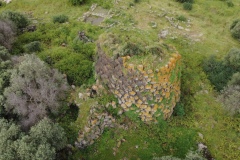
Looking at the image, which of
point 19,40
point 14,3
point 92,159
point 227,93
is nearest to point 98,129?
point 92,159

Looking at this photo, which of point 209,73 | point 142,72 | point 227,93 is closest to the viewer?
point 142,72

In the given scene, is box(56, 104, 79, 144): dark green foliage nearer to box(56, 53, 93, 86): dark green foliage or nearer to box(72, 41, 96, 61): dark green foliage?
box(56, 53, 93, 86): dark green foliage

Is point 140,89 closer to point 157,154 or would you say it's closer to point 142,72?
point 142,72

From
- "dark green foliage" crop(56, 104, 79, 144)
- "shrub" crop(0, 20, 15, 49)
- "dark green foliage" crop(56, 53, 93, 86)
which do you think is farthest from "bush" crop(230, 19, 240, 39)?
"shrub" crop(0, 20, 15, 49)

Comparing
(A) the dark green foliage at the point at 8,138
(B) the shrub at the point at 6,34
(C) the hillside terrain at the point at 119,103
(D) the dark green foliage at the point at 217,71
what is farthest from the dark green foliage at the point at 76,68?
(D) the dark green foliage at the point at 217,71

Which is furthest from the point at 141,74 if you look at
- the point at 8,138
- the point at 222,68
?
the point at 222,68
